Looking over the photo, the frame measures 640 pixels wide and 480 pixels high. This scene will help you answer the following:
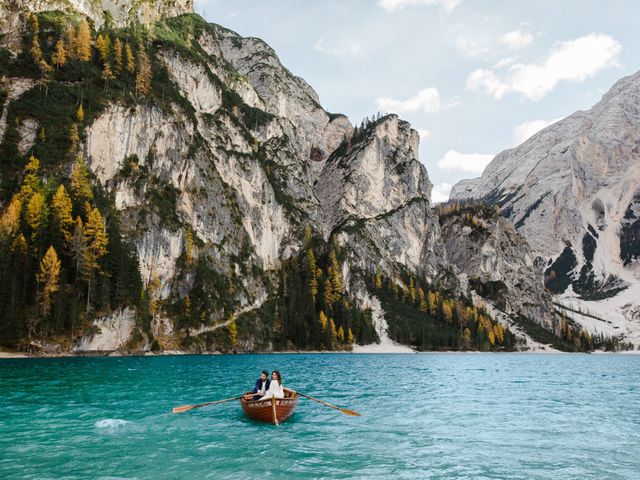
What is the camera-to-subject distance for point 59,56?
13175cm

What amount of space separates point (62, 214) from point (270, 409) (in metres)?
87.6

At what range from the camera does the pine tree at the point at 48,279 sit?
293 ft

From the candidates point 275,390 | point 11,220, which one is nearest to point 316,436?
point 275,390

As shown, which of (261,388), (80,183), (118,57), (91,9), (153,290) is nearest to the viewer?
(261,388)

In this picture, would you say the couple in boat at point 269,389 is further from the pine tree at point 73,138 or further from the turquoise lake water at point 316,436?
the pine tree at point 73,138

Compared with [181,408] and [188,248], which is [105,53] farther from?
[181,408]

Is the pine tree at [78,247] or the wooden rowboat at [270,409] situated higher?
the pine tree at [78,247]

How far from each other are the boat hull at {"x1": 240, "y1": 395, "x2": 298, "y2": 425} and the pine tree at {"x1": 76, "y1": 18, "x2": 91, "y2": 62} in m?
137

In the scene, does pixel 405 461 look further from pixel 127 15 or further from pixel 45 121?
pixel 127 15

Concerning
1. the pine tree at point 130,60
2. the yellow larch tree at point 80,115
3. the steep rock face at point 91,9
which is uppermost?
the steep rock face at point 91,9

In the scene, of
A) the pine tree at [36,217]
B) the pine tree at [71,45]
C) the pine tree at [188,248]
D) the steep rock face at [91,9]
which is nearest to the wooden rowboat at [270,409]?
the pine tree at [36,217]

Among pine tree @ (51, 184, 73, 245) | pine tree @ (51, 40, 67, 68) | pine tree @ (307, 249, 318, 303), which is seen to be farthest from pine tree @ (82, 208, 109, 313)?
pine tree @ (307, 249, 318, 303)

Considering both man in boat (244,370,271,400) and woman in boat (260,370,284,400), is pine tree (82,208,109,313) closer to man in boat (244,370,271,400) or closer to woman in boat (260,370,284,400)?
man in boat (244,370,271,400)

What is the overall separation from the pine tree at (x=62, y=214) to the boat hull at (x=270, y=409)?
83285 millimetres
